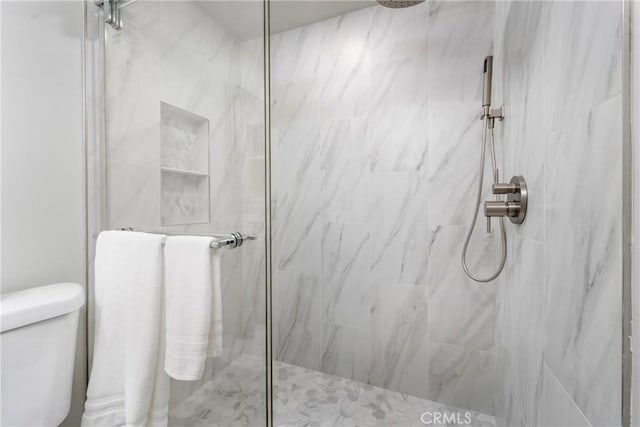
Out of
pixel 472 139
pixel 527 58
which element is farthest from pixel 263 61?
pixel 472 139

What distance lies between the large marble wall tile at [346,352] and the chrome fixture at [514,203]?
1.00 metres

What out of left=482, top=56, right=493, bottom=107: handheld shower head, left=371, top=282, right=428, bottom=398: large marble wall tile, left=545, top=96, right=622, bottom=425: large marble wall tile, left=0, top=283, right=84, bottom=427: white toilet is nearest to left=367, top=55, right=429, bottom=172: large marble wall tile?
left=482, top=56, right=493, bottom=107: handheld shower head

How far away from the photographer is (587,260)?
0.52 m

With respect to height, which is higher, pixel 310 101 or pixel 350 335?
pixel 310 101

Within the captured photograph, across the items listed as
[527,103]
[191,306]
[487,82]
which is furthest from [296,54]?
[191,306]

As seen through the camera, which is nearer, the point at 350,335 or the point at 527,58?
the point at 527,58

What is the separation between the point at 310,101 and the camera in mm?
1736

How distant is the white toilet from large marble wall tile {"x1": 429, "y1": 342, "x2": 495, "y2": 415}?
147 cm

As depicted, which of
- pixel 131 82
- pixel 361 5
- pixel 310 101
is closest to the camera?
pixel 131 82

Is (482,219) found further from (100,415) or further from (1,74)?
(1,74)

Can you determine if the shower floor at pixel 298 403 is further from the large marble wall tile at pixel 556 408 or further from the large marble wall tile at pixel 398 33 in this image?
the large marble wall tile at pixel 398 33

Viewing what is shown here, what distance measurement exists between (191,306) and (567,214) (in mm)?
910

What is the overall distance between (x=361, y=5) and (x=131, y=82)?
1.30 m

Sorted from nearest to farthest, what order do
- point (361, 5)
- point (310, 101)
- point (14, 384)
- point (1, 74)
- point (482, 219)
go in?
point (14, 384) < point (1, 74) < point (482, 219) < point (361, 5) < point (310, 101)
